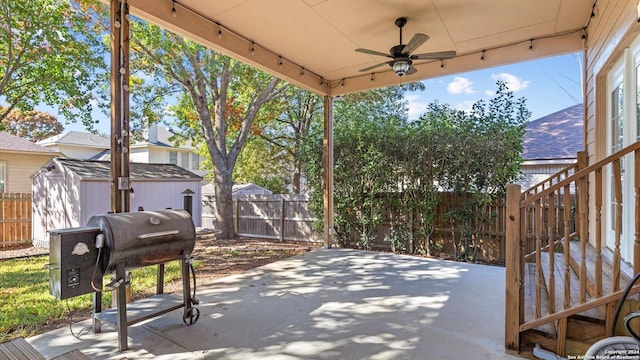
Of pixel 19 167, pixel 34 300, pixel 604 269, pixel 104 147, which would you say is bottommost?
pixel 34 300

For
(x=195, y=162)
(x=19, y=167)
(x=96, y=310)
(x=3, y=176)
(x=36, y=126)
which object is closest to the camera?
(x=96, y=310)

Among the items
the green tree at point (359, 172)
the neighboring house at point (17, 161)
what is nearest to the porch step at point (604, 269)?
the green tree at point (359, 172)

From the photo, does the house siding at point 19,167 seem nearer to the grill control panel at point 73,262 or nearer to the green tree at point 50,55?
the green tree at point 50,55

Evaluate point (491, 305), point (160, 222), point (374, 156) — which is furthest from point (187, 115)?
point (491, 305)

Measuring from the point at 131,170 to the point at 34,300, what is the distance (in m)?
4.85

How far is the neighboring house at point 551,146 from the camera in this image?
8.50 metres

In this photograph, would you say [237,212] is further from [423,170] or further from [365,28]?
[365,28]

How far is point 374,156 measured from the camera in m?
6.06

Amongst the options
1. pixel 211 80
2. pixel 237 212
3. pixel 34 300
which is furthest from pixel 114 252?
pixel 211 80

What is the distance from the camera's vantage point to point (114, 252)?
7.71ft

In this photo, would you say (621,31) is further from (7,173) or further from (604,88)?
(7,173)

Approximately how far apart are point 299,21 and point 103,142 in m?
15.1

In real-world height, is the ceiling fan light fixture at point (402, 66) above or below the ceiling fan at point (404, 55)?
below

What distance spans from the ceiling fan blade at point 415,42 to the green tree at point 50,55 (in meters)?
6.85
